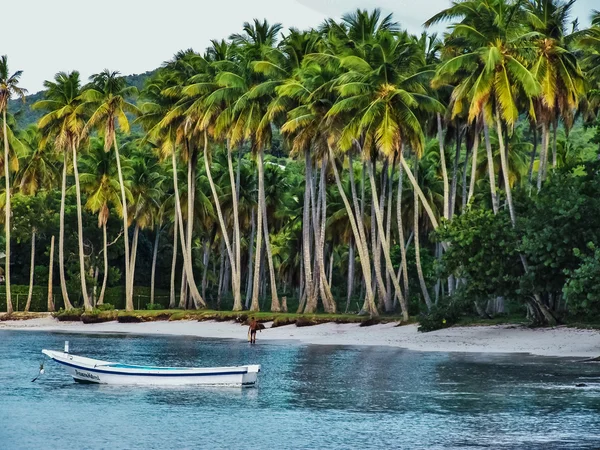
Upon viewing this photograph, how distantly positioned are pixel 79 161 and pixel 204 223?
16539 millimetres

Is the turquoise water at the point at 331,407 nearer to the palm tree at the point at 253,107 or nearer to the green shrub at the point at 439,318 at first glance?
the green shrub at the point at 439,318

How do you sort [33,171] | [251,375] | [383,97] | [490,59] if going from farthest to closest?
[33,171], [383,97], [490,59], [251,375]

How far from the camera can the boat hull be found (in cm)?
3572

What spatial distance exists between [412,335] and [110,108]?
120 feet

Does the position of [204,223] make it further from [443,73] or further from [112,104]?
[443,73]

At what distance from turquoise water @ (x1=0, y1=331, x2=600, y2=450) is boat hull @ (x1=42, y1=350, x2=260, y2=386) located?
36cm

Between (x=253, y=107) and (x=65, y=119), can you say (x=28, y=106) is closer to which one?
(x=65, y=119)

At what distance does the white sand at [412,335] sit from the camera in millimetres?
48469

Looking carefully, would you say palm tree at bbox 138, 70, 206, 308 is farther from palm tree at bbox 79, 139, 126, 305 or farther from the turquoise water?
the turquoise water

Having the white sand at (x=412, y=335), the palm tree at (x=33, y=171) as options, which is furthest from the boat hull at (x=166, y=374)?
the palm tree at (x=33, y=171)

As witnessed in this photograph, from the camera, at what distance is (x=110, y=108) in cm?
8344

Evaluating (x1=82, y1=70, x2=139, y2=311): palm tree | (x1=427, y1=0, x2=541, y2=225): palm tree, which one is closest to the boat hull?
(x1=427, y1=0, x2=541, y2=225): palm tree

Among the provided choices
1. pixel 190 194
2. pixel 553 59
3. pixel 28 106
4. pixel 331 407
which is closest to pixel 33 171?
pixel 190 194

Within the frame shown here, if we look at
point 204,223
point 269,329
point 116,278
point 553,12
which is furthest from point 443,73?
point 116,278
